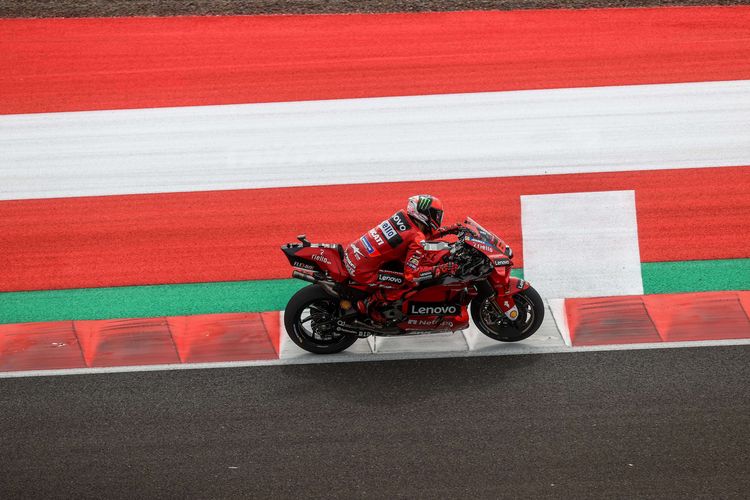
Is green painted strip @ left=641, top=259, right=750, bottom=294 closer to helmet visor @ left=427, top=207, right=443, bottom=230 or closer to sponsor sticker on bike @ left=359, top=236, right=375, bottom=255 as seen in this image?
helmet visor @ left=427, top=207, right=443, bottom=230

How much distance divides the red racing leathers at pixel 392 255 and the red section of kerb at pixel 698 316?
9.32ft

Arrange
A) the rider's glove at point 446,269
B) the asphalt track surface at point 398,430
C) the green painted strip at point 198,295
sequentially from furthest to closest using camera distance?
the green painted strip at point 198,295
the rider's glove at point 446,269
the asphalt track surface at point 398,430

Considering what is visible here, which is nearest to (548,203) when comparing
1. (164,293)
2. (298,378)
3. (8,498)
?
(298,378)

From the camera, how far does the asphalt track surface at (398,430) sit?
23.3ft

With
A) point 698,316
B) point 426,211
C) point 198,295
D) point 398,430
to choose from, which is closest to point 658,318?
point 698,316

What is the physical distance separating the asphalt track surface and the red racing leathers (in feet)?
3.31

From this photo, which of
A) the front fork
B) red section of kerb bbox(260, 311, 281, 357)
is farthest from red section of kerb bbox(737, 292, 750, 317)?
red section of kerb bbox(260, 311, 281, 357)

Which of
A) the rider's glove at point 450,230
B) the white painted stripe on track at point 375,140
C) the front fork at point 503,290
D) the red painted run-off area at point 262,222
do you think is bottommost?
the front fork at point 503,290

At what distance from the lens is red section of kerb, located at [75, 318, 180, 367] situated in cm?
858

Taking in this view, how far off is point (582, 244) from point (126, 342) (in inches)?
221

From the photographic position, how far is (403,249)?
311 inches

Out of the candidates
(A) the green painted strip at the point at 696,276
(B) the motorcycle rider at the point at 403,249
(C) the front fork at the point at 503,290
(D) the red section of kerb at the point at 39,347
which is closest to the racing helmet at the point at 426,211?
(B) the motorcycle rider at the point at 403,249

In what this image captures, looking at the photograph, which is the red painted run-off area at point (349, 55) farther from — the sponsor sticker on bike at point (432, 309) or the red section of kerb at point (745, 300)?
the sponsor sticker on bike at point (432, 309)

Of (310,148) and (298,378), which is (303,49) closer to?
(310,148)
